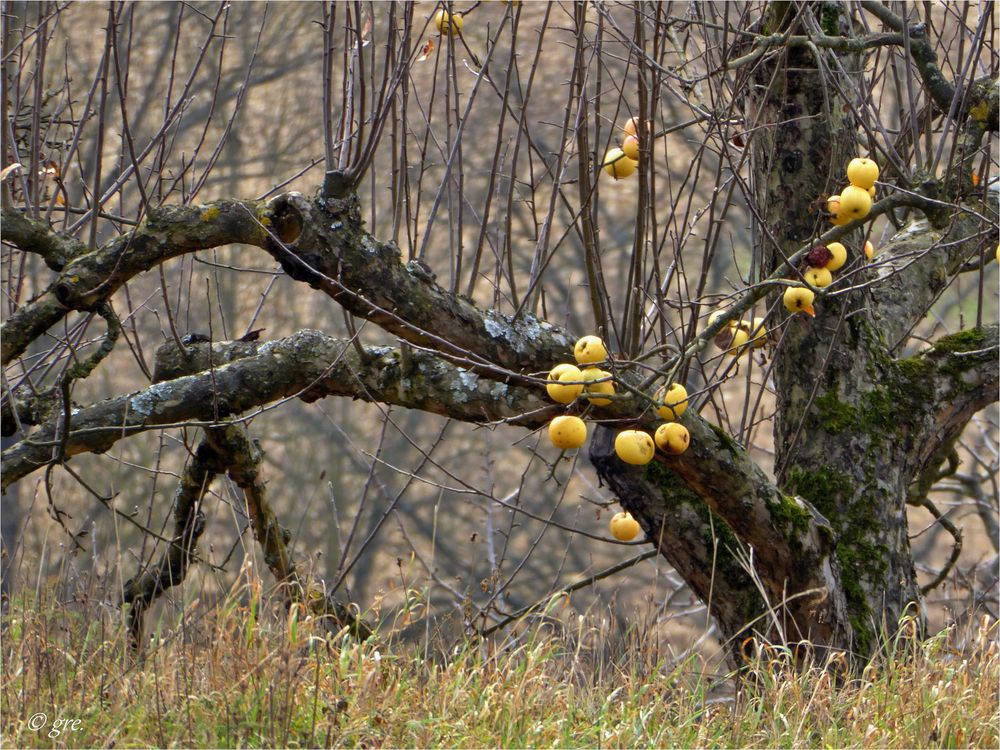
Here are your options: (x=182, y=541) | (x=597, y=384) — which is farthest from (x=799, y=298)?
(x=182, y=541)

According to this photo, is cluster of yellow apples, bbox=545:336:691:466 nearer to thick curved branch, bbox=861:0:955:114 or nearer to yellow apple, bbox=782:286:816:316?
yellow apple, bbox=782:286:816:316

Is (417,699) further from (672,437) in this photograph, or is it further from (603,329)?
(603,329)

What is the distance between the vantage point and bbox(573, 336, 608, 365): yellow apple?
220 centimetres

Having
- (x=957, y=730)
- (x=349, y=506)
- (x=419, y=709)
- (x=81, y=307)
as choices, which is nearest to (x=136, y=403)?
(x=81, y=307)

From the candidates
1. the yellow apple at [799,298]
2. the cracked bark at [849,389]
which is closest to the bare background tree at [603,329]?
the cracked bark at [849,389]

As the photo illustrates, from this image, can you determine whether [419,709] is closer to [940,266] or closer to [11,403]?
[11,403]

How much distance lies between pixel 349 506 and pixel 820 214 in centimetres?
716

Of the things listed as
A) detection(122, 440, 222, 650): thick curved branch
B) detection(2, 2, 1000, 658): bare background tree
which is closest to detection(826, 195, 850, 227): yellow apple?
detection(2, 2, 1000, 658): bare background tree

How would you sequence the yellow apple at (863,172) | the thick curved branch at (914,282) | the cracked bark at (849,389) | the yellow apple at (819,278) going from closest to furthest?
the yellow apple at (863,172) < the yellow apple at (819,278) < the cracked bark at (849,389) < the thick curved branch at (914,282)

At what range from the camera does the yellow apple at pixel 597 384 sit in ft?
7.00

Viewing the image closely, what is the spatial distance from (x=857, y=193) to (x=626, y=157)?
728 mm

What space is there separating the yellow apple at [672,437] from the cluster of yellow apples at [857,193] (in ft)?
2.03

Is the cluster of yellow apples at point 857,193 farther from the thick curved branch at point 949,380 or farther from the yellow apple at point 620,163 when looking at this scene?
the thick curved branch at point 949,380

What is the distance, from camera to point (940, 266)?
339 cm
